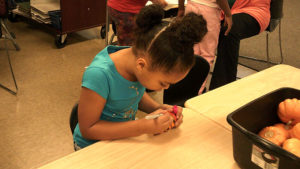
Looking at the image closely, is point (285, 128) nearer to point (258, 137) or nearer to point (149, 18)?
point (258, 137)

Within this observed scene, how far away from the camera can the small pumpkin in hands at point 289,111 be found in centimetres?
86

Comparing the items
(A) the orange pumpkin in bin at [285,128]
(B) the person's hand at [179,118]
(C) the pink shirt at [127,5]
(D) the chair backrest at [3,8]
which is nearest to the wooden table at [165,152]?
(B) the person's hand at [179,118]

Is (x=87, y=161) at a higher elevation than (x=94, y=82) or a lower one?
lower

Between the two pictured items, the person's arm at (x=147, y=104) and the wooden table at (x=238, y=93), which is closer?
the wooden table at (x=238, y=93)

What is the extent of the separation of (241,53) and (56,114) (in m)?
2.06

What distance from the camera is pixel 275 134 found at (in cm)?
81

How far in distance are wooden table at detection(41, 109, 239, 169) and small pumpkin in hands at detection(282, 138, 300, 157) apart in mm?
148

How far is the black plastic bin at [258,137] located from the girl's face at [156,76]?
0.68 feet

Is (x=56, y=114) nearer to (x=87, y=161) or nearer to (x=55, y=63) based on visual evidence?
(x=55, y=63)

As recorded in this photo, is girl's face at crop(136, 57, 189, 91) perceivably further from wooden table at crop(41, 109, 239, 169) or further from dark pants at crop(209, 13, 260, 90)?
dark pants at crop(209, 13, 260, 90)

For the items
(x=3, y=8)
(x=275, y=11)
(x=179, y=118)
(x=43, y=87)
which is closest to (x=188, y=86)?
(x=179, y=118)

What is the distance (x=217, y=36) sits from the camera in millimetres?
2070

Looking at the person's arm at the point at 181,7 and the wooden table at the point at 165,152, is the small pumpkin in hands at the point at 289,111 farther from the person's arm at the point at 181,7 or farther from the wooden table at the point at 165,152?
the person's arm at the point at 181,7

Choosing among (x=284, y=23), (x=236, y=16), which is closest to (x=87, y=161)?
(x=236, y=16)
